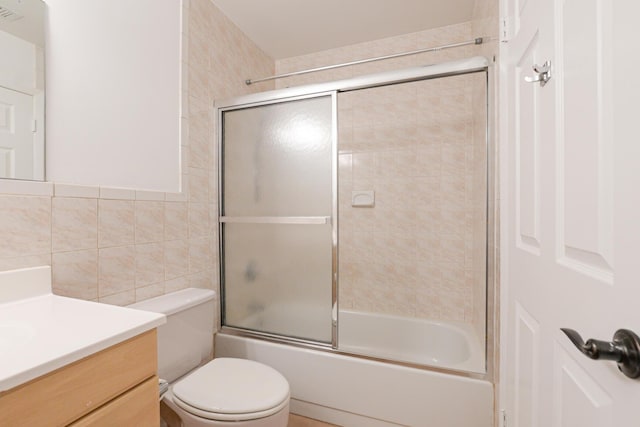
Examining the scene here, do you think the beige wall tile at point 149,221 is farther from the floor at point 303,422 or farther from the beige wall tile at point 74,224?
the floor at point 303,422

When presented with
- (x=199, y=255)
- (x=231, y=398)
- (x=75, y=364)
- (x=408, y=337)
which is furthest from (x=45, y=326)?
(x=408, y=337)

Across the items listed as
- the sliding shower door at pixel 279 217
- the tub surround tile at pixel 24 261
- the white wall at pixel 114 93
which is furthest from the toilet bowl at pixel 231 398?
the white wall at pixel 114 93

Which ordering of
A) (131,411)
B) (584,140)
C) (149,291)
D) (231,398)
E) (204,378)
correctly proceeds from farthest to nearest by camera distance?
(149,291) < (204,378) < (231,398) < (131,411) < (584,140)

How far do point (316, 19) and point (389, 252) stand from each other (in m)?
1.77

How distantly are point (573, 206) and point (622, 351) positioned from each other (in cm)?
30

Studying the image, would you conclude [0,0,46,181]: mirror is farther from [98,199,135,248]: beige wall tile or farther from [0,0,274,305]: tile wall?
[98,199,135,248]: beige wall tile

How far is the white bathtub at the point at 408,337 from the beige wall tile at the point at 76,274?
1.36 m

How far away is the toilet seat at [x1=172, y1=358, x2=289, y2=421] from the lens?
1.10 m

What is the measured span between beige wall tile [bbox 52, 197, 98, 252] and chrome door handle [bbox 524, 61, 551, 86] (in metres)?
1.62

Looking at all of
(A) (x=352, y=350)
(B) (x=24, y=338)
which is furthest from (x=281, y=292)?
(B) (x=24, y=338)

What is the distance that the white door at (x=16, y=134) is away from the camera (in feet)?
3.24

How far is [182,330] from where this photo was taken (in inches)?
55.3

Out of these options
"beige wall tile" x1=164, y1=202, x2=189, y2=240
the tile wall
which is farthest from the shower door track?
"beige wall tile" x1=164, y1=202, x2=189, y2=240

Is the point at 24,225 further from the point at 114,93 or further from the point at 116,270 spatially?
the point at 114,93
